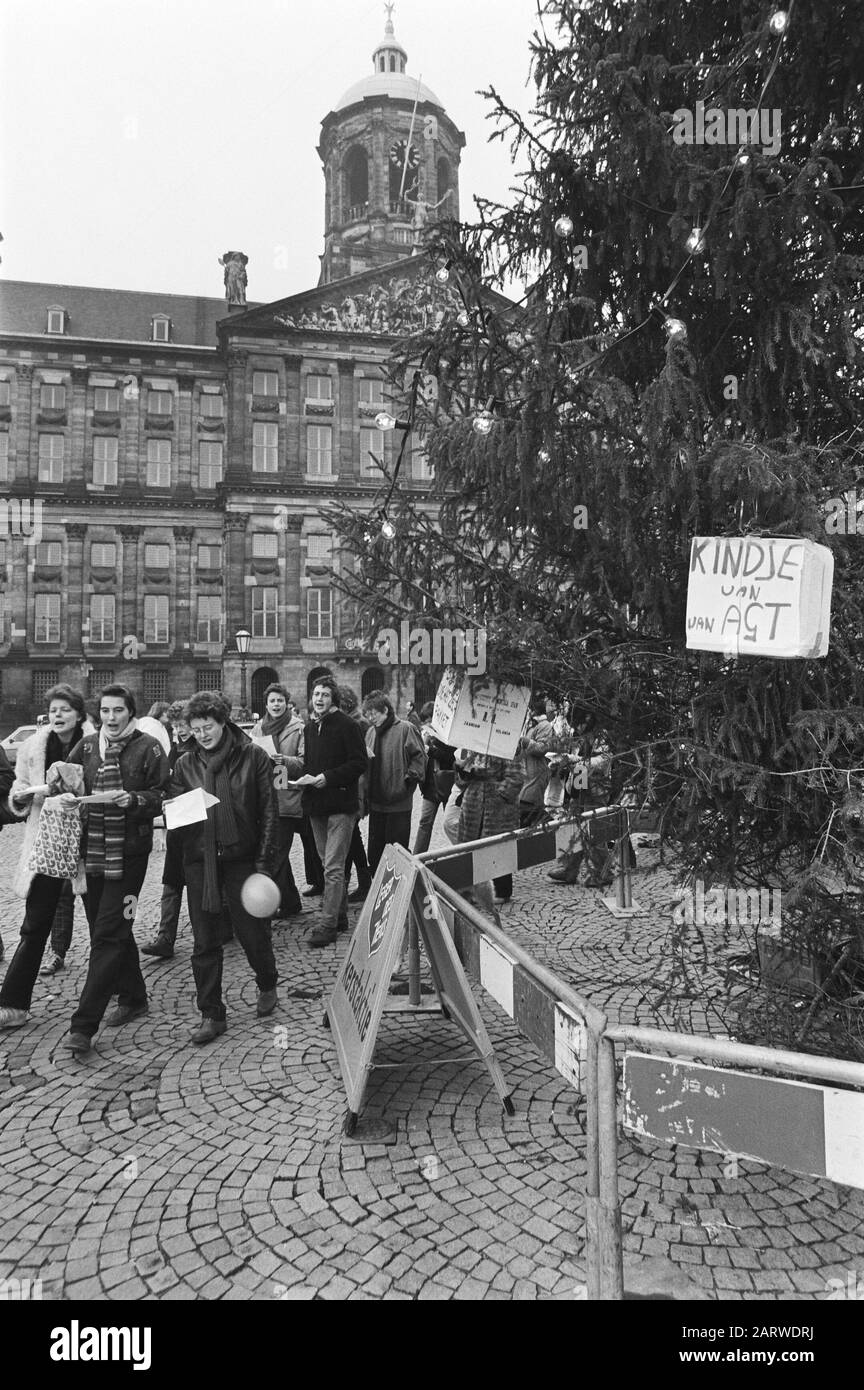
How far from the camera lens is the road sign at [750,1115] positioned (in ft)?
5.64

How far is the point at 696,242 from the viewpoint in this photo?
3008mm

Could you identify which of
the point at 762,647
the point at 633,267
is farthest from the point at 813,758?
the point at 633,267

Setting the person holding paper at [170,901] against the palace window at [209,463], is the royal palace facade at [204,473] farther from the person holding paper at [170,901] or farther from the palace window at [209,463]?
the person holding paper at [170,901]

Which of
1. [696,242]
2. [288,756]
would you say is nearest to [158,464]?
[288,756]

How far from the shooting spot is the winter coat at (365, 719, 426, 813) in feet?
21.2

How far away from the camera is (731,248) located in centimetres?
298

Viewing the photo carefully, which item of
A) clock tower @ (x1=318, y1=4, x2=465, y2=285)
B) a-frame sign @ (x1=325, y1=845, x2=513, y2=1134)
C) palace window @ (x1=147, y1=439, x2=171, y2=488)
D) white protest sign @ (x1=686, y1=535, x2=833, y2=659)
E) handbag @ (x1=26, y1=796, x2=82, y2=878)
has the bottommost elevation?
a-frame sign @ (x1=325, y1=845, x2=513, y2=1134)

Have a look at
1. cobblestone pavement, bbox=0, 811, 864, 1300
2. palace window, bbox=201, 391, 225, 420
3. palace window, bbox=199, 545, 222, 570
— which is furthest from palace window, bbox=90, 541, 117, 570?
cobblestone pavement, bbox=0, 811, 864, 1300

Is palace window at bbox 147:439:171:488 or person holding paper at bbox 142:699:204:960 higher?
palace window at bbox 147:439:171:488

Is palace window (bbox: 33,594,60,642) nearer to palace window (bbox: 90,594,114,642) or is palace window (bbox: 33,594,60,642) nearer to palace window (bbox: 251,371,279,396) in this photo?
palace window (bbox: 90,594,114,642)

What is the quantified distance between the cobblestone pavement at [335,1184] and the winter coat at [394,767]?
90.0 inches

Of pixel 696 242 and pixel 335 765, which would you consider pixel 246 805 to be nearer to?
pixel 335 765

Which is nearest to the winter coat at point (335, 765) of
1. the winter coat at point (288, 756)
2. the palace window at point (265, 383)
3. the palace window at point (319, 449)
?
the winter coat at point (288, 756)

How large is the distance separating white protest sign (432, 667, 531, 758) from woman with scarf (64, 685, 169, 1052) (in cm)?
173
